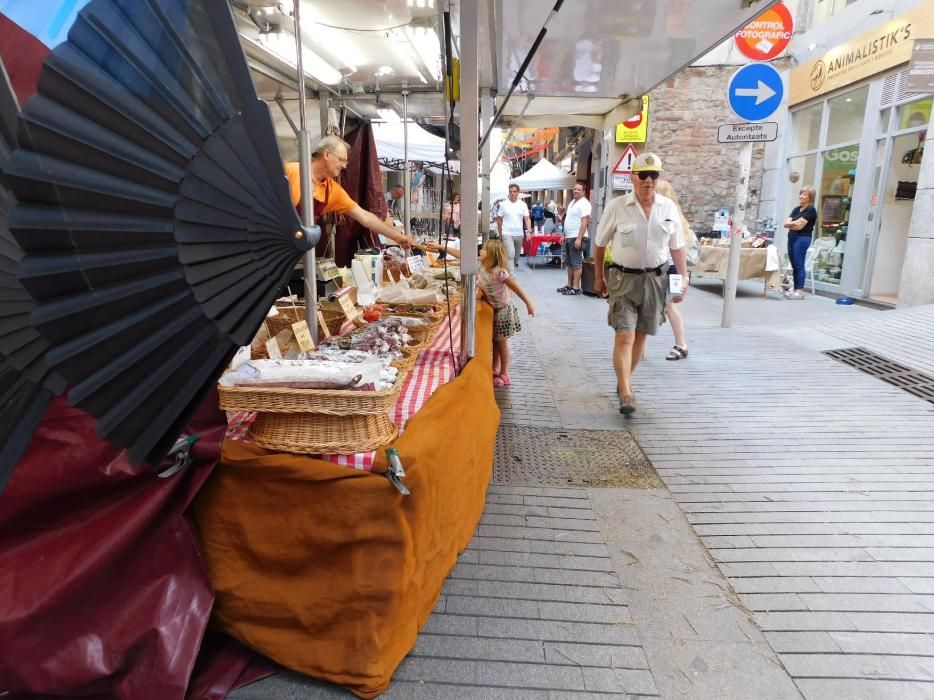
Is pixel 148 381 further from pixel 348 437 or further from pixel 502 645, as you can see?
pixel 502 645

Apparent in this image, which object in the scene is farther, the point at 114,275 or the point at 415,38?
the point at 415,38

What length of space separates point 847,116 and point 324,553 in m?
12.1

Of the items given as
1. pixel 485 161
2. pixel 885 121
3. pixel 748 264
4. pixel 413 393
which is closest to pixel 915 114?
pixel 885 121

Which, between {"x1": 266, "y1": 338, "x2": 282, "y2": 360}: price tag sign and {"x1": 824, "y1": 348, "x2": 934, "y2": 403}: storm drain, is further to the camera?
{"x1": 824, "y1": 348, "x2": 934, "y2": 403}: storm drain

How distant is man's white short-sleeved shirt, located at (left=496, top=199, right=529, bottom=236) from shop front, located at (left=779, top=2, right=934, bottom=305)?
18.1 ft

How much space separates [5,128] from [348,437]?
1110 mm

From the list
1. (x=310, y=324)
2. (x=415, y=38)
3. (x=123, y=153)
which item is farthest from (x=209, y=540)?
(x=415, y=38)

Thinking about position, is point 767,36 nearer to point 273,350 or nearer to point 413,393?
point 413,393

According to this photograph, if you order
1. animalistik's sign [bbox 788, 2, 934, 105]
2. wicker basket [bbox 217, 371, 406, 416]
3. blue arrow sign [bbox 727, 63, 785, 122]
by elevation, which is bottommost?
wicker basket [bbox 217, 371, 406, 416]

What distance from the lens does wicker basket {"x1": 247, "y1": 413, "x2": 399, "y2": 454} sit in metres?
1.77

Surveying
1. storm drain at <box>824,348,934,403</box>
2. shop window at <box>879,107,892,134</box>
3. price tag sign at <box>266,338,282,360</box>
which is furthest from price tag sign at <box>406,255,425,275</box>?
shop window at <box>879,107,892,134</box>

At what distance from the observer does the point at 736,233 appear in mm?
7422

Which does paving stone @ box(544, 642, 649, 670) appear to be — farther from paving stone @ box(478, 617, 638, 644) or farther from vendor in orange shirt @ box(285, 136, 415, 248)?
vendor in orange shirt @ box(285, 136, 415, 248)

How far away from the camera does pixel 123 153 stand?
1.00m
